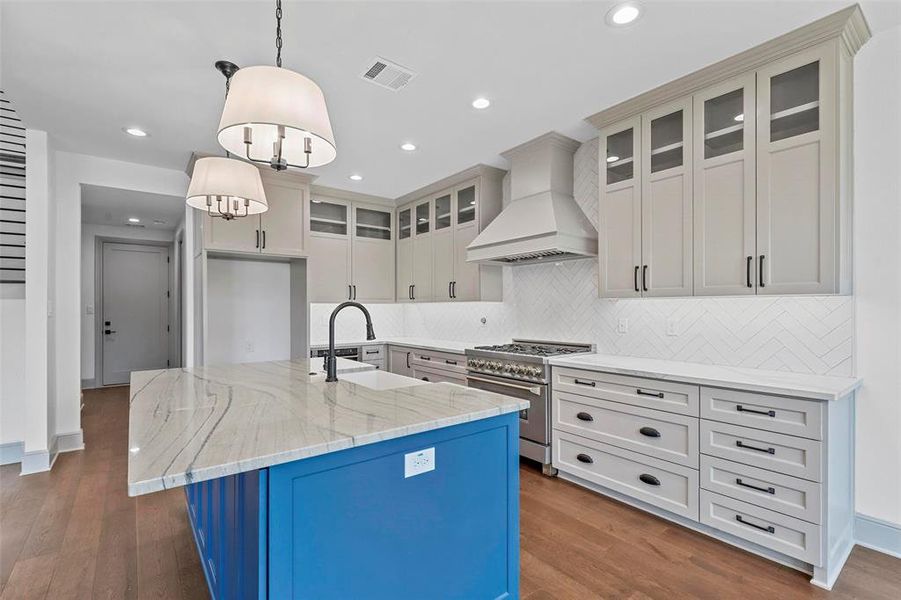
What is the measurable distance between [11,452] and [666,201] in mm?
5629

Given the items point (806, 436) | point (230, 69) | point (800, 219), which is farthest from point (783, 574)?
point (230, 69)

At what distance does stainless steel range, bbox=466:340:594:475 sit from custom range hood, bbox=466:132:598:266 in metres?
0.82

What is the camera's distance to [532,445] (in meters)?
3.37

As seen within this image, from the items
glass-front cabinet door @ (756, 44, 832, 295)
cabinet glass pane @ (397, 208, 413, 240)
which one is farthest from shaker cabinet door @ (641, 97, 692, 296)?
cabinet glass pane @ (397, 208, 413, 240)

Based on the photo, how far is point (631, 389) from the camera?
8.98 ft

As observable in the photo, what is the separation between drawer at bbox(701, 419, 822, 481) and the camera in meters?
2.04

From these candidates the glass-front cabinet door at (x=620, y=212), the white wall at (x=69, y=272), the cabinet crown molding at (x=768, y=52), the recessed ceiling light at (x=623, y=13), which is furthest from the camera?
the white wall at (x=69, y=272)

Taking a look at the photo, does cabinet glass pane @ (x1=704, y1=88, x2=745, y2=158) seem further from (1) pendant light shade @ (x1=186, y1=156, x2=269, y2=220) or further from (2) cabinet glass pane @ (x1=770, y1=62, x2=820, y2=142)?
(1) pendant light shade @ (x1=186, y1=156, x2=269, y2=220)

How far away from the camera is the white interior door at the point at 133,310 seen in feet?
22.1

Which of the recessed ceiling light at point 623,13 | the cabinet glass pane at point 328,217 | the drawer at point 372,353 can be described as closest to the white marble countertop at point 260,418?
the recessed ceiling light at point 623,13

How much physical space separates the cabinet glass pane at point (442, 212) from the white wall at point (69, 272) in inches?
123

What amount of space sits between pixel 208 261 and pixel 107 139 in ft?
4.76

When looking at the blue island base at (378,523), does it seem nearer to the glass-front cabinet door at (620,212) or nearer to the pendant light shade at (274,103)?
the pendant light shade at (274,103)

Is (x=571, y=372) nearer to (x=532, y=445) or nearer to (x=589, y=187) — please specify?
(x=532, y=445)
